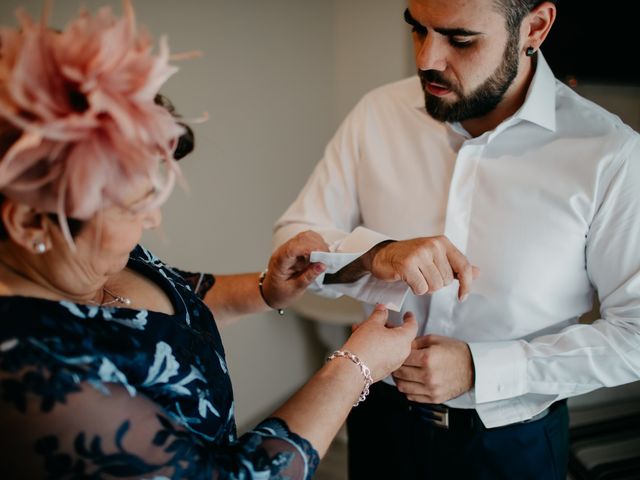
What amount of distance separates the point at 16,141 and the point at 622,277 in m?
1.11

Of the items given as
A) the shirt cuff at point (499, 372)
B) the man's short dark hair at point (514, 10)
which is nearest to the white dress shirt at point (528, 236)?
the shirt cuff at point (499, 372)

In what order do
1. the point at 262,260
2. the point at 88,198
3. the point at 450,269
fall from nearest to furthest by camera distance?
1. the point at 88,198
2. the point at 450,269
3. the point at 262,260

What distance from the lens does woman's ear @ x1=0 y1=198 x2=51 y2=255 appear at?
69cm

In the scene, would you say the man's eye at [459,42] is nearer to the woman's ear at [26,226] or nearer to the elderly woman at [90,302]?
the elderly woman at [90,302]

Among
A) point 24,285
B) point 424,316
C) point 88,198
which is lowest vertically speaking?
point 424,316

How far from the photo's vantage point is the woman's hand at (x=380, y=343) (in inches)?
39.2

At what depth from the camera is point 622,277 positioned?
1122mm

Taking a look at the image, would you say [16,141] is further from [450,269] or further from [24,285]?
[450,269]

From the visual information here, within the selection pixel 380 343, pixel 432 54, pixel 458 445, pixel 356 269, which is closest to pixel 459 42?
pixel 432 54

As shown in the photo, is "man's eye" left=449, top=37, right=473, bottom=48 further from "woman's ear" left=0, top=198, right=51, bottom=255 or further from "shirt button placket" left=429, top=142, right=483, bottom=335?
"woman's ear" left=0, top=198, right=51, bottom=255

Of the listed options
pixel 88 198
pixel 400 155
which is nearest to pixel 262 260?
pixel 400 155

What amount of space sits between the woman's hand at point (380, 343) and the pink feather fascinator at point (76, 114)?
518mm

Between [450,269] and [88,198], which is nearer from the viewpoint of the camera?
[88,198]

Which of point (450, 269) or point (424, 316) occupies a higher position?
point (450, 269)
